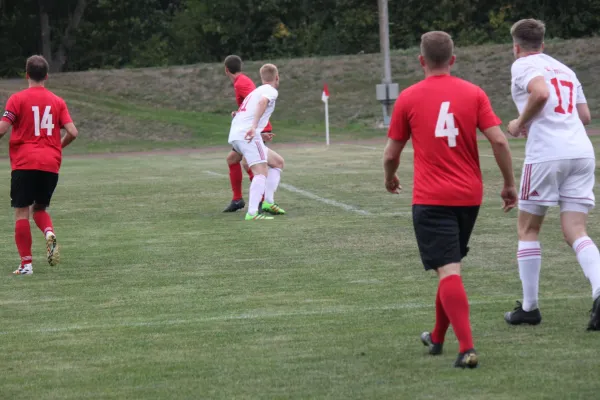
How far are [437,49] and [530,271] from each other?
5.49 feet

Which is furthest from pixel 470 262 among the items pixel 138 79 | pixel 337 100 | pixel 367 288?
pixel 138 79

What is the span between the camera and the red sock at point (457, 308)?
229 inches

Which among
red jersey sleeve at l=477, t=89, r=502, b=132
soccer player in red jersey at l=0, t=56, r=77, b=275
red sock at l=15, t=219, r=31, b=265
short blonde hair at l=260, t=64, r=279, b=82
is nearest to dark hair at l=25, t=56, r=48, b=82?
soccer player in red jersey at l=0, t=56, r=77, b=275

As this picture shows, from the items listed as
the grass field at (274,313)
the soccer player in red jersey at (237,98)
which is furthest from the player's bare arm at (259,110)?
the grass field at (274,313)

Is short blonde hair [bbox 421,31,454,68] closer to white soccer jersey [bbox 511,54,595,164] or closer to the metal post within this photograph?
white soccer jersey [bbox 511,54,595,164]

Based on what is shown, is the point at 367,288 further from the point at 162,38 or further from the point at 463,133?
the point at 162,38

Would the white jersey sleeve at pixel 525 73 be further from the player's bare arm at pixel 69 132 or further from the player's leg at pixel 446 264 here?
the player's bare arm at pixel 69 132

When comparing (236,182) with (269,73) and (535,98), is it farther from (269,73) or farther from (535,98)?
(535,98)

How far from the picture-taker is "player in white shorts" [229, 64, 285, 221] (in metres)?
13.4

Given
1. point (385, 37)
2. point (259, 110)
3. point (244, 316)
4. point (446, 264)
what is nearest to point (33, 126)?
point (244, 316)

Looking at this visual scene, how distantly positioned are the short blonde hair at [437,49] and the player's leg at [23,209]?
492 centimetres

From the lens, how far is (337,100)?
47188 mm

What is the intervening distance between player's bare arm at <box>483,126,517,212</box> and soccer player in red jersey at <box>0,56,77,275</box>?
191 inches

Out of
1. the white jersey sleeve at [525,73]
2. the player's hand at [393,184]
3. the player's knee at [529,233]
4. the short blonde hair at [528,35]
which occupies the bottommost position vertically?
the player's knee at [529,233]
